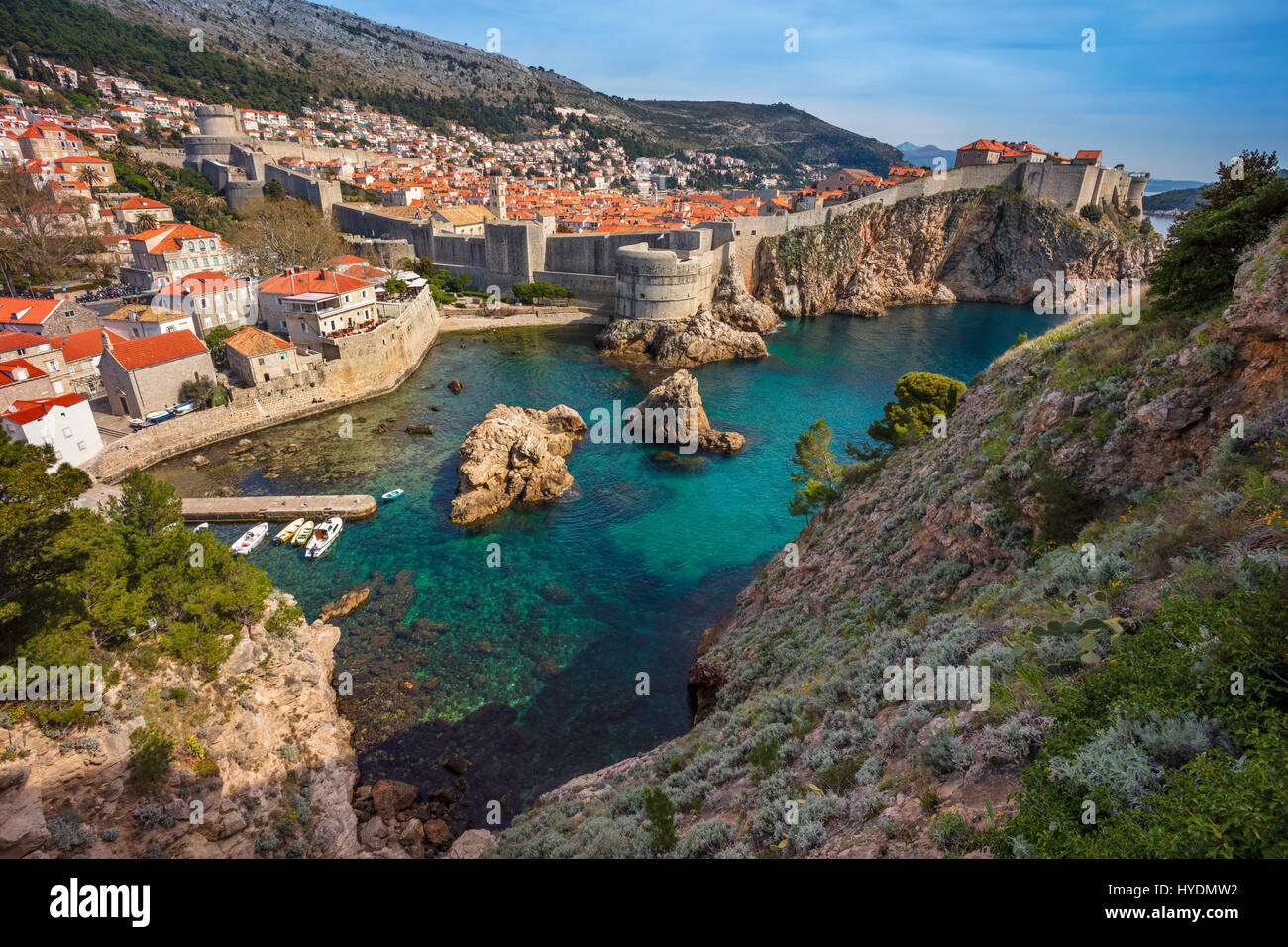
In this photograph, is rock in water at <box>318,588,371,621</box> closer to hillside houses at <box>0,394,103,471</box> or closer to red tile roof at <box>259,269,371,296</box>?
hillside houses at <box>0,394,103,471</box>

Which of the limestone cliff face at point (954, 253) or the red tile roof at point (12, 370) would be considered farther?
the limestone cliff face at point (954, 253)

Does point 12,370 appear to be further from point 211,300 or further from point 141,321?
point 211,300

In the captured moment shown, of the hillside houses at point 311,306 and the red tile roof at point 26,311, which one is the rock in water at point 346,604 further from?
the red tile roof at point 26,311

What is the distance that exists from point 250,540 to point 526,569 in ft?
28.0

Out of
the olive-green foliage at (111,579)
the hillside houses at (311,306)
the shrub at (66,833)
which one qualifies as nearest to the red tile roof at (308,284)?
the hillside houses at (311,306)

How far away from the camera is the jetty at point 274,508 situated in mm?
20734

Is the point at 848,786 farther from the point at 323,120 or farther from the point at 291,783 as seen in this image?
the point at 323,120

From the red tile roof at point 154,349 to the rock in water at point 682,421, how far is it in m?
19.6

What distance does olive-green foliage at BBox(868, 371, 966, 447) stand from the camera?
750 inches

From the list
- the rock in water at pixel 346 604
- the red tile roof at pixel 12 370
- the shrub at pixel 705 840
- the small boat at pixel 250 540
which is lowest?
the rock in water at pixel 346 604

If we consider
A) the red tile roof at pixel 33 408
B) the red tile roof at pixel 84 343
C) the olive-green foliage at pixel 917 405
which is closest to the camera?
the olive-green foliage at pixel 917 405

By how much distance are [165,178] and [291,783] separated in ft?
203
